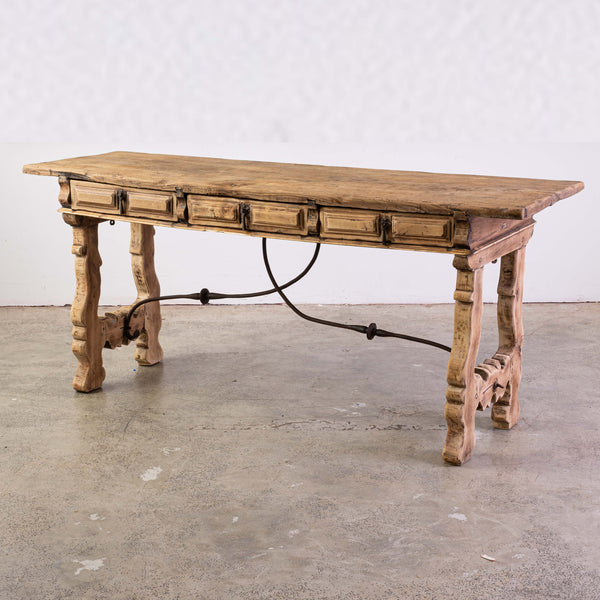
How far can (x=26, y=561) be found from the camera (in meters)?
3.01

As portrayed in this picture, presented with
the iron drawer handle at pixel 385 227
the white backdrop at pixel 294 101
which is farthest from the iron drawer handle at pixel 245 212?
the white backdrop at pixel 294 101

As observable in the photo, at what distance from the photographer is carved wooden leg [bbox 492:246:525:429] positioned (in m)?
3.96

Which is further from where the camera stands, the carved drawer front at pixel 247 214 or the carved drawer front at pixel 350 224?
the carved drawer front at pixel 247 214

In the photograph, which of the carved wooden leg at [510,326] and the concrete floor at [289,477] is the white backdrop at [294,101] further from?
the carved wooden leg at [510,326]

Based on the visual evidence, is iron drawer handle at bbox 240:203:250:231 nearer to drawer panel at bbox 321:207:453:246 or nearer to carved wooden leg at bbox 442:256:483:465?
drawer panel at bbox 321:207:453:246

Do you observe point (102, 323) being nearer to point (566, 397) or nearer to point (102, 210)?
point (102, 210)

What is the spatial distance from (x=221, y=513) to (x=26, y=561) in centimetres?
70

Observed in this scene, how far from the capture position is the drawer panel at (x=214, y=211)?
3.81 m

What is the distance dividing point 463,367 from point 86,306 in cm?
186

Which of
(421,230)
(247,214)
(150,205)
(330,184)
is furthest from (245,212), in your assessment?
(421,230)

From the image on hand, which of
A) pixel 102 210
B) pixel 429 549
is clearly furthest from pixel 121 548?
pixel 102 210

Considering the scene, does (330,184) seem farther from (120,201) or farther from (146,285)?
(146,285)

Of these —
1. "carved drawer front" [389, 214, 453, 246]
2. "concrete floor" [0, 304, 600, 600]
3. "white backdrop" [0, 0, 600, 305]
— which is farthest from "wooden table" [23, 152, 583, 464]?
"white backdrop" [0, 0, 600, 305]

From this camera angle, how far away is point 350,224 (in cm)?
360
